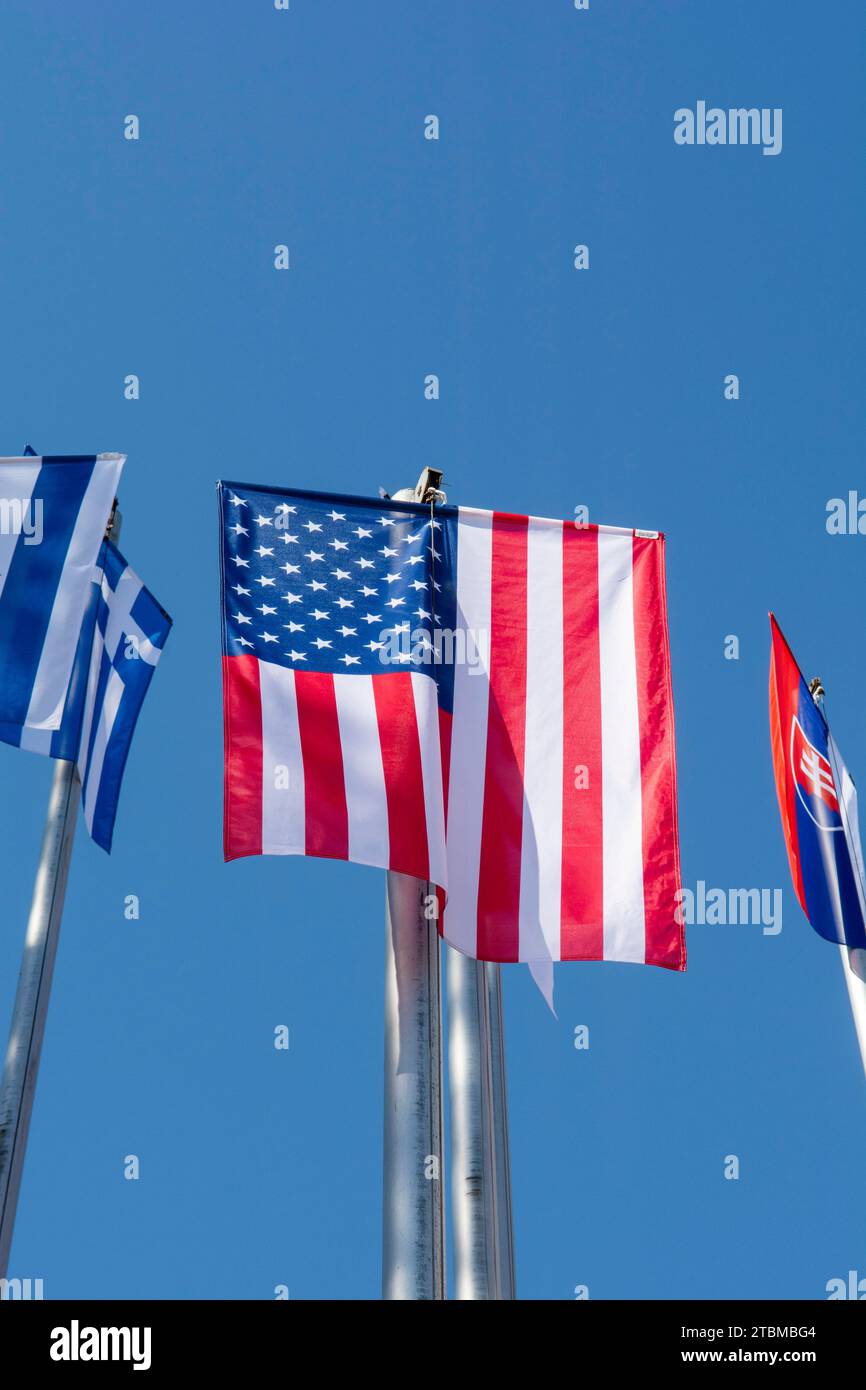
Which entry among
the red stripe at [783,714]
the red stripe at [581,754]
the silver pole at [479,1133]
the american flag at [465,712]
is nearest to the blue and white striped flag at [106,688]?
the american flag at [465,712]

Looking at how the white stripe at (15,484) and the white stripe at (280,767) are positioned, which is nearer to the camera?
the white stripe at (280,767)

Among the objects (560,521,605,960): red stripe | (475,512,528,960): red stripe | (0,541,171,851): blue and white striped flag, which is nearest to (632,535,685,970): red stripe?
(560,521,605,960): red stripe

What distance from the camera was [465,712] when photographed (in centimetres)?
1529

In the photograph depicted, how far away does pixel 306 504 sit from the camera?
15.8 metres

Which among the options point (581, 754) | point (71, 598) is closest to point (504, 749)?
point (581, 754)

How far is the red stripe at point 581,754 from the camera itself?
14.5 metres

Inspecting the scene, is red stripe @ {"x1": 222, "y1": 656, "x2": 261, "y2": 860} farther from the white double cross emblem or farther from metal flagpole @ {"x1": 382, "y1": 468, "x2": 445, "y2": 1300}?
the white double cross emblem

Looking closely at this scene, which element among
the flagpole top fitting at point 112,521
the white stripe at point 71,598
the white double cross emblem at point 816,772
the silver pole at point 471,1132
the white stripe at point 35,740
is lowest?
the silver pole at point 471,1132

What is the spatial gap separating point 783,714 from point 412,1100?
7132 mm

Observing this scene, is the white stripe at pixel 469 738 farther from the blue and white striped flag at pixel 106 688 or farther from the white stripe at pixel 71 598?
the white stripe at pixel 71 598

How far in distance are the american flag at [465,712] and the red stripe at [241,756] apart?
0.02 meters
